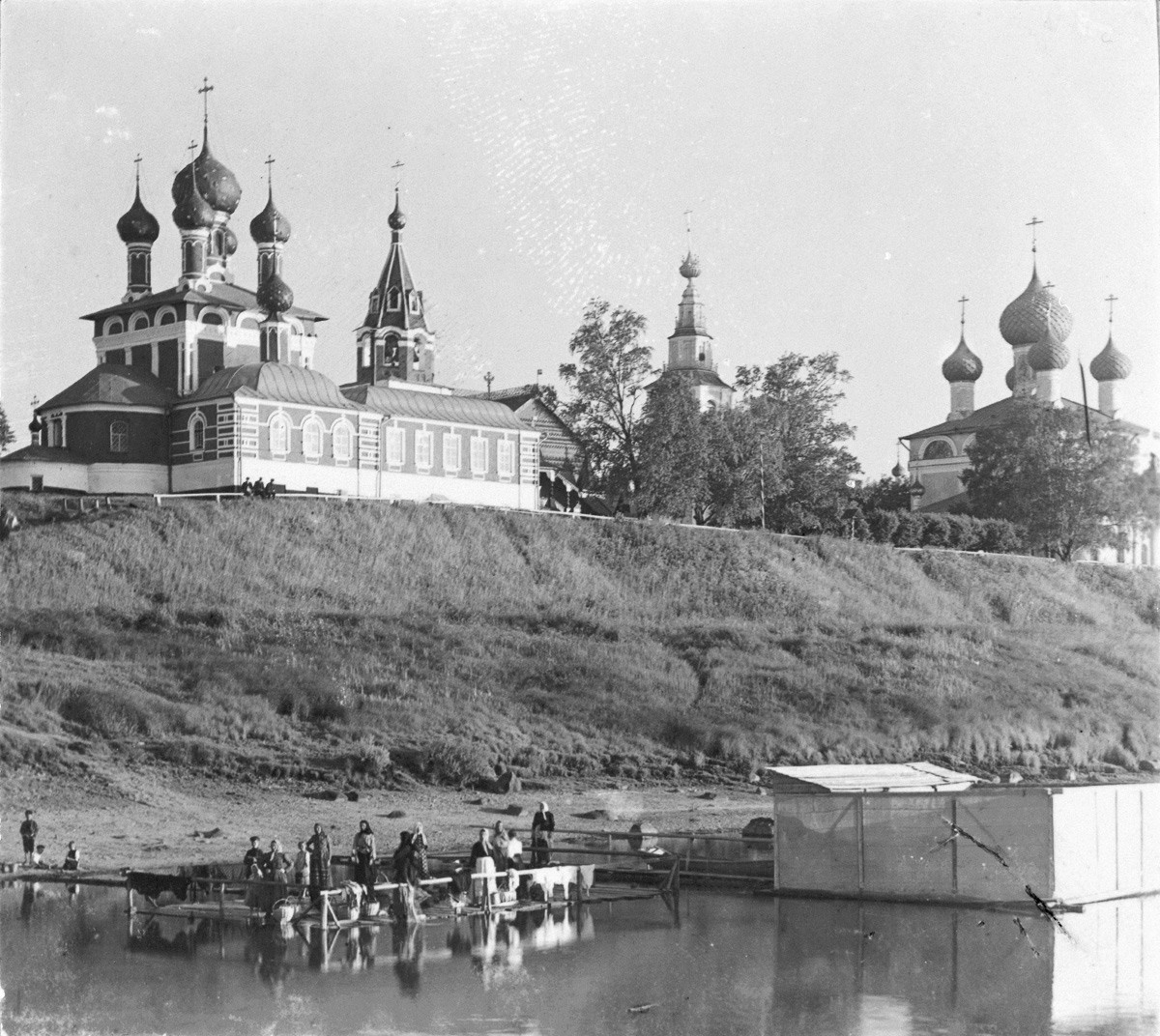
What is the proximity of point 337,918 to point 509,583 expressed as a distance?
34.5 m

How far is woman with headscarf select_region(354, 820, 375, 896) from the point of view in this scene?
71.9ft

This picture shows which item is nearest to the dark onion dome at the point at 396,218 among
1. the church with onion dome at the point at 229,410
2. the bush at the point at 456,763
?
the church with onion dome at the point at 229,410

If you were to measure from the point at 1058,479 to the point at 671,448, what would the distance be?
58.3 feet

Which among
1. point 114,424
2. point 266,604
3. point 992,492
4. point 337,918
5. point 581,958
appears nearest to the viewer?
point 581,958

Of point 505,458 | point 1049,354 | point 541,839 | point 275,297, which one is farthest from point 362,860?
point 1049,354

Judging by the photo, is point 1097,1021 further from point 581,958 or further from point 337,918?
point 337,918

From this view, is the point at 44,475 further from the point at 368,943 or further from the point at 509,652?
the point at 368,943

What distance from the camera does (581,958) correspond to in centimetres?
1955

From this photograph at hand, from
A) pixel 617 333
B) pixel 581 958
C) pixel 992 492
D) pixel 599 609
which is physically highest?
pixel 617 333

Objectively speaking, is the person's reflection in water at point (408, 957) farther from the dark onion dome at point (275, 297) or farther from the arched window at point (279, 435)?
the dark onion dome at point (275, 297)

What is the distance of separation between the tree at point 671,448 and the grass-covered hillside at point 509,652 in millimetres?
3038

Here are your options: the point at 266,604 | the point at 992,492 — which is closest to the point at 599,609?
the point at 266,604

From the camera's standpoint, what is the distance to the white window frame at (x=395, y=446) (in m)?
64.6

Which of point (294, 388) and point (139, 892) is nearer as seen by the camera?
point (139, 892)
